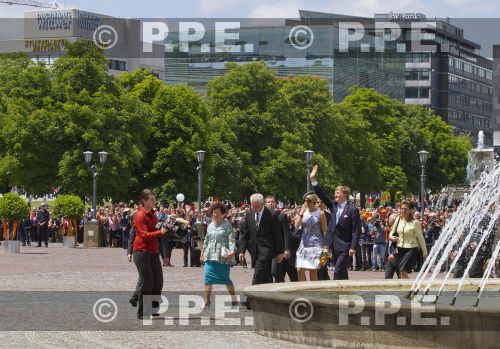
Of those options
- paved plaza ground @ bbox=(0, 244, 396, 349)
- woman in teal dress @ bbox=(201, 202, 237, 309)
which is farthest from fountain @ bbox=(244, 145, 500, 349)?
woman in teal dress @ bbox=(201, 202, 237, 309)

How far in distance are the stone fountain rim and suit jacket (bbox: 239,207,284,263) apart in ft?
5.55

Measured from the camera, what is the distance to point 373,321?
40.2 feet

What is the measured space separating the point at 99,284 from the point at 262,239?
6753mm

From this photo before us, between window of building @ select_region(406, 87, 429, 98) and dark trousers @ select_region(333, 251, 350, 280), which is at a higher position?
window of building @ select_region(406, 87, 429, 98)

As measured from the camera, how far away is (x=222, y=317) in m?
16.2

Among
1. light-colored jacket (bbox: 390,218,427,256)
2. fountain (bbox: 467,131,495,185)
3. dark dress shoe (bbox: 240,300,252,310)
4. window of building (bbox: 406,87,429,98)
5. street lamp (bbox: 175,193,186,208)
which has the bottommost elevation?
dark dress shoe (bbox: 240,300,252,310)

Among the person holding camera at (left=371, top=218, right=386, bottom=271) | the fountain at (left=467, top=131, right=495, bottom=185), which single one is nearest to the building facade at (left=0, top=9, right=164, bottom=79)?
the fountain at (left=467, top=131, right=495, bottom=185)

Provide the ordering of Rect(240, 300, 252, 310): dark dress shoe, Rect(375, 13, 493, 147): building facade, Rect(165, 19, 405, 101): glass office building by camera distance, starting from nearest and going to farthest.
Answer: Rect(240, 300, 252, 310): dark dress shoe, Rect(165, 19, 405, 101): glass office building, Rect(375, 13, 493, 147): building facade

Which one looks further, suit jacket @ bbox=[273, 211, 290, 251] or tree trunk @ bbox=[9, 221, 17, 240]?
tree trunk @ bbox=[9, 221, 17, 240]

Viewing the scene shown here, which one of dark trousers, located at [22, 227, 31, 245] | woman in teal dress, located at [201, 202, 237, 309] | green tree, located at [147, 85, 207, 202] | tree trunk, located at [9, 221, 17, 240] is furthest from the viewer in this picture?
green tree, located at [147, 85, 207, 202]

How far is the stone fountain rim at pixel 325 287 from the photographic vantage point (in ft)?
38.8

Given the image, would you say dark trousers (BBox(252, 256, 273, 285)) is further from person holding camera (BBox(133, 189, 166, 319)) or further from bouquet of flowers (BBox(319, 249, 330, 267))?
person holding camera (BBox(133, 189, 166, 319))

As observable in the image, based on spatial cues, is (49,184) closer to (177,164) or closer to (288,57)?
(177,164)

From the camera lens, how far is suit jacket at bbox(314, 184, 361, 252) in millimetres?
17859
